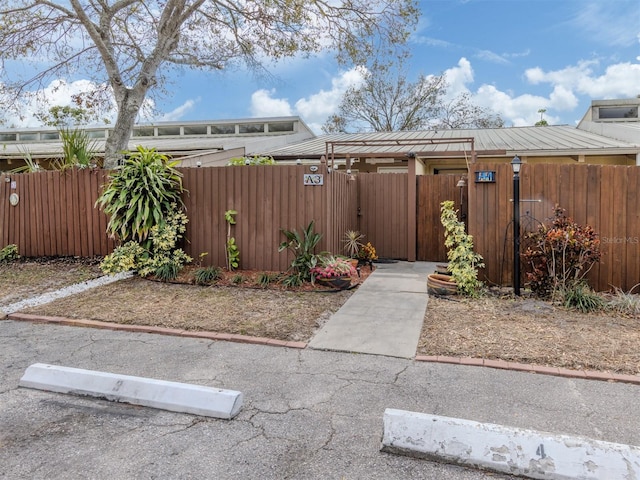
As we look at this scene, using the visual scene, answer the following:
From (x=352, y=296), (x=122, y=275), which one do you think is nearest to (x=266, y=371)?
(x=352, y=296)

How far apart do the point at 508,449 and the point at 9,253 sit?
10008 millimetres

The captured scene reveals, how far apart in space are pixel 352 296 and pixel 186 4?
8.67m

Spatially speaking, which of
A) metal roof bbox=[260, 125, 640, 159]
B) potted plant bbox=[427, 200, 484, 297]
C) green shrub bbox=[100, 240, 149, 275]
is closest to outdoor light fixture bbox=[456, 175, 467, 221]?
metal roof bbox=[260, 125, 640, 159]

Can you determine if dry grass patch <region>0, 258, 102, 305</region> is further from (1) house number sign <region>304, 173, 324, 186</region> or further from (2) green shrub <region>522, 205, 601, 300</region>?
(2) green shrub <region>522, 205, 601, 300</region>

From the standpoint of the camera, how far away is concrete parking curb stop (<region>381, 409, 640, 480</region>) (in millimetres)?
2209

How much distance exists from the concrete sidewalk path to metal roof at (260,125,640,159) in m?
4.05

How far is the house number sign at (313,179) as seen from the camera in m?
7.37

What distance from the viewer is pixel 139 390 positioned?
3.13 metres

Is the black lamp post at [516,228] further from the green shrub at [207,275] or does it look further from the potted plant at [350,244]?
the green shrub at [207,275]

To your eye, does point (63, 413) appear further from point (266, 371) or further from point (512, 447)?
point (512, 447)

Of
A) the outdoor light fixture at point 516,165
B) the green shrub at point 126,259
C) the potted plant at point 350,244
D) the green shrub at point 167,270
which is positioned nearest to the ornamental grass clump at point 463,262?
the outdoor light fixture at point 516,165

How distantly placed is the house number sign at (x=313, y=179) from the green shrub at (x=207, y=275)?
2.14m

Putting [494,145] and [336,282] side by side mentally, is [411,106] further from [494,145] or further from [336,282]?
[336,282]

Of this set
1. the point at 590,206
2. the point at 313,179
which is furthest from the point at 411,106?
the point at 590,206
